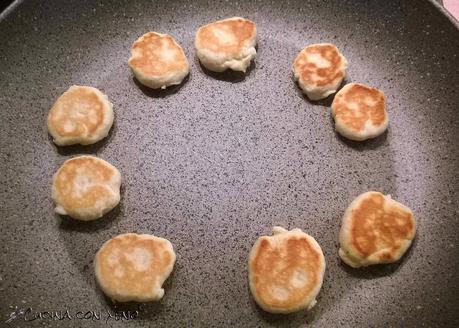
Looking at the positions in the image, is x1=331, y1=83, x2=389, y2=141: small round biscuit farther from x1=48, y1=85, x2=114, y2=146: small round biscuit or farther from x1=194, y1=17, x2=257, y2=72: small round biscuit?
x1=48, y1=85, x2=114, y2=146: small round biscuit

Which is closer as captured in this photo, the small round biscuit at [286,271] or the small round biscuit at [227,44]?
the small round biscuit at [286,271]

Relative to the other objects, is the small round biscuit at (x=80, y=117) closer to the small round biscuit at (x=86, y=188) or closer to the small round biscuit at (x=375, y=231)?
the small round biscuit at (x=86, y=188)

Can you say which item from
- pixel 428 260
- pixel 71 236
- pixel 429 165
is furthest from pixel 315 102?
pixel 71 236

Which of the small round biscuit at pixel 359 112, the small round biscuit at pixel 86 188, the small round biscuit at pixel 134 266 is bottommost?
the small round biscuit at pixel 134 266

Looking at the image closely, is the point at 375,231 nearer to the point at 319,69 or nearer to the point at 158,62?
the point at 319,69

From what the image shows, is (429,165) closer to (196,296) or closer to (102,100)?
(196,296)

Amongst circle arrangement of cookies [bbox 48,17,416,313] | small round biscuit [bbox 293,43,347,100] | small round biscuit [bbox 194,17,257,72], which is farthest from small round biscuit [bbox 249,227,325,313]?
small round biscuit [bbox 194,17,257,72]

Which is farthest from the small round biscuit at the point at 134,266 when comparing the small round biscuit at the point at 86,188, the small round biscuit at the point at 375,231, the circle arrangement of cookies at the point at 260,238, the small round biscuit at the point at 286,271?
the small round biscuit at the point at 375,231
